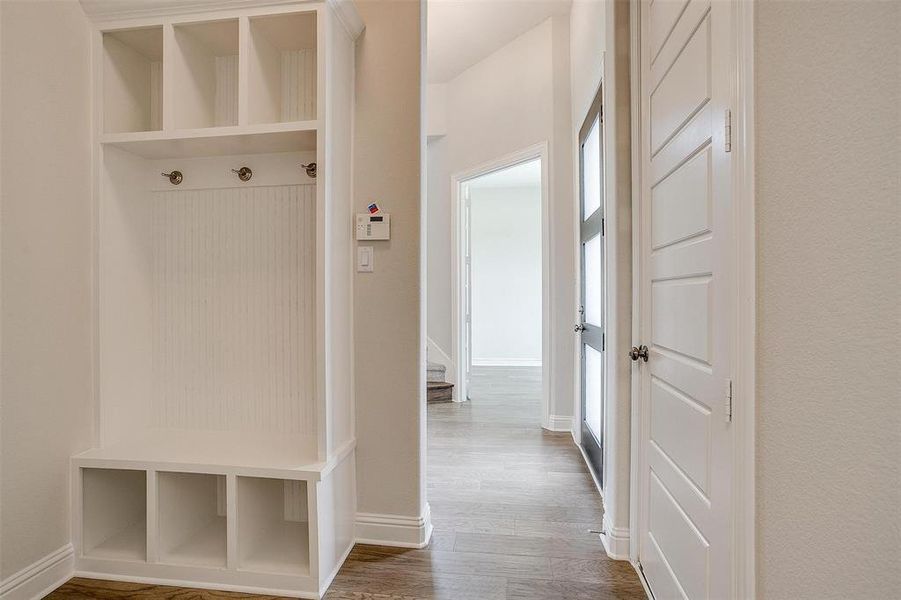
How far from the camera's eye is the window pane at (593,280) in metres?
2.62

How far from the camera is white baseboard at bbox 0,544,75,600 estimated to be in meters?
1.51

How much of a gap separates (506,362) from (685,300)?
5.76m

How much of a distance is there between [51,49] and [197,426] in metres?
1.57

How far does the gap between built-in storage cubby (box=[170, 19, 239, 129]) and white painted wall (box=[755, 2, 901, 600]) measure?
6.12 ft

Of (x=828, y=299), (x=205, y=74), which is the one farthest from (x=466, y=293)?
(x=828, y=299)

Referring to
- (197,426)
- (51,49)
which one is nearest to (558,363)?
(197,426)

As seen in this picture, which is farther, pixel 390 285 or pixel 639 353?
pixel 390 285

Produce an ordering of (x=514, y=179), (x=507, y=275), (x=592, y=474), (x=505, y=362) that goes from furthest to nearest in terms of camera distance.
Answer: (x=507, y=275) < (x=505, y=362) < (x=514, y=179) < (x=592, y=474)

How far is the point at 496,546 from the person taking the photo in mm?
1921

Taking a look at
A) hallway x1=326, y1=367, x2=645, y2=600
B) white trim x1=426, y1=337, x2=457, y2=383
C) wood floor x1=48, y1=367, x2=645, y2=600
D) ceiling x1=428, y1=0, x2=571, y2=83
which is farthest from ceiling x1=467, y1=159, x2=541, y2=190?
wood floor x1=48, y1=367, x2=645, y2=600

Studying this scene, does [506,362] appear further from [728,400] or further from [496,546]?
[728,400]

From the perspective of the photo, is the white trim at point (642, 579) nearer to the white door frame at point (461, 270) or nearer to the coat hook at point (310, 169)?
the white door frame at point (461, 270)

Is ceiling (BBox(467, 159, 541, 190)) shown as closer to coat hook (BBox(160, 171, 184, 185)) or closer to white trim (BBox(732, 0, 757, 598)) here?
coat hook (BBox(160, 171, 184, 185))

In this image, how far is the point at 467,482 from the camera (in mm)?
2572
